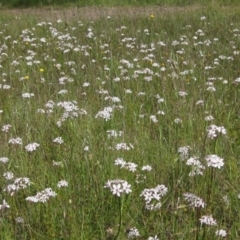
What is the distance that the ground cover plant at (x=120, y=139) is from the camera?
2.99 m

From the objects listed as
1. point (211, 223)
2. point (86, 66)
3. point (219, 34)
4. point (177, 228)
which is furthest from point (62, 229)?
point (219, 34)

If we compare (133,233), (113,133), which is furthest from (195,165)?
(113,133)

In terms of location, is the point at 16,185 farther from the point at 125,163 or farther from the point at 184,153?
the point at 184,153

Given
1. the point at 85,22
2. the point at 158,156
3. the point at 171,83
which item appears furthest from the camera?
the point at 85,22

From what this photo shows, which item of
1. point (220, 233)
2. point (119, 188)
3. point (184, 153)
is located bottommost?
point (220, 233)

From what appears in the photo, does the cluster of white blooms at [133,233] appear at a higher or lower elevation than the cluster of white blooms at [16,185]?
lower

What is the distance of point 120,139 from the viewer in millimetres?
3895

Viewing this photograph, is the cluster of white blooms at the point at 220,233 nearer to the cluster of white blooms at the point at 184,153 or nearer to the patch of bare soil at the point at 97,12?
the cluster of white blooms at the point at 184,153

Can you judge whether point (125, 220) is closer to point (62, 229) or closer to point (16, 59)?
point (62, 229)

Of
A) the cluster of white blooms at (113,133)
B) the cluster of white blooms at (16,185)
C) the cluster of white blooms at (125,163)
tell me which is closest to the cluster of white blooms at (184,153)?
the cluster of white blooms at (125,163)

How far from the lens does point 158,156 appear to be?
12.2 feet

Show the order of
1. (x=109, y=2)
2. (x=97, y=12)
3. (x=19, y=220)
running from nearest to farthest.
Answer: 1. (x=19, y=220)
2. (x=97, y=12)
3. (x=109, y=2)

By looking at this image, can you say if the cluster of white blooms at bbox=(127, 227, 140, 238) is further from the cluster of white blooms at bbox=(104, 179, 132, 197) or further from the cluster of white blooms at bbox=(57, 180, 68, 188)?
the cluster of white blooms at bbox=(57, 180, 68, 188)

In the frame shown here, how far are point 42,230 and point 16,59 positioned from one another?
13.4 ft
